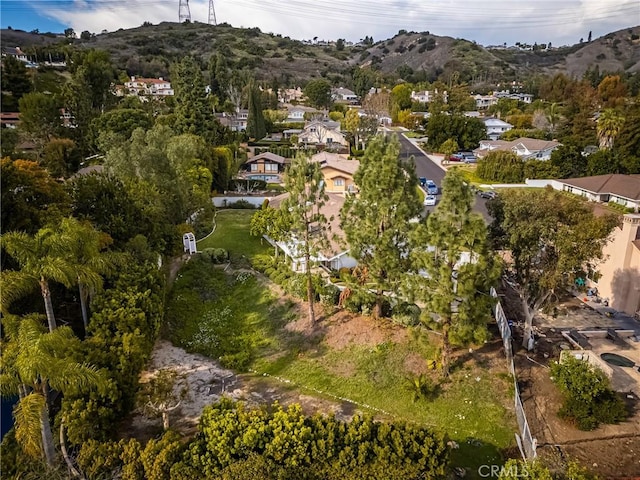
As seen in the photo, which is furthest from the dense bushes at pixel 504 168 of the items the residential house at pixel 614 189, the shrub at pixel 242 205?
the shrub at pixel 242 205

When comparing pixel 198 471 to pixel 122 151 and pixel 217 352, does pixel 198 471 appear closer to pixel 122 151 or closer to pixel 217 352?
pixel 217 352

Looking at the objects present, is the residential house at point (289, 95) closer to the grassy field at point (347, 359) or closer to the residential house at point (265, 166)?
the residential house at point (265, 166)

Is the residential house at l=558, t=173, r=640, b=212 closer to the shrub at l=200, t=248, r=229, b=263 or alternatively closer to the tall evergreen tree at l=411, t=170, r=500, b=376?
the tall evergreen tree at l=411, t=170, r=500, b=376

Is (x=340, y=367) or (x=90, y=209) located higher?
(x=90, y=209)

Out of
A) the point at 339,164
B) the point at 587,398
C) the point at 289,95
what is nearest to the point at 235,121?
the point at 339,164

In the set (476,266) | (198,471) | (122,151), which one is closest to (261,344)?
(198,471)

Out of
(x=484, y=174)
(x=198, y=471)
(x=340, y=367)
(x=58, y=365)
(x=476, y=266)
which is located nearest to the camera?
(x=58, y=365)
